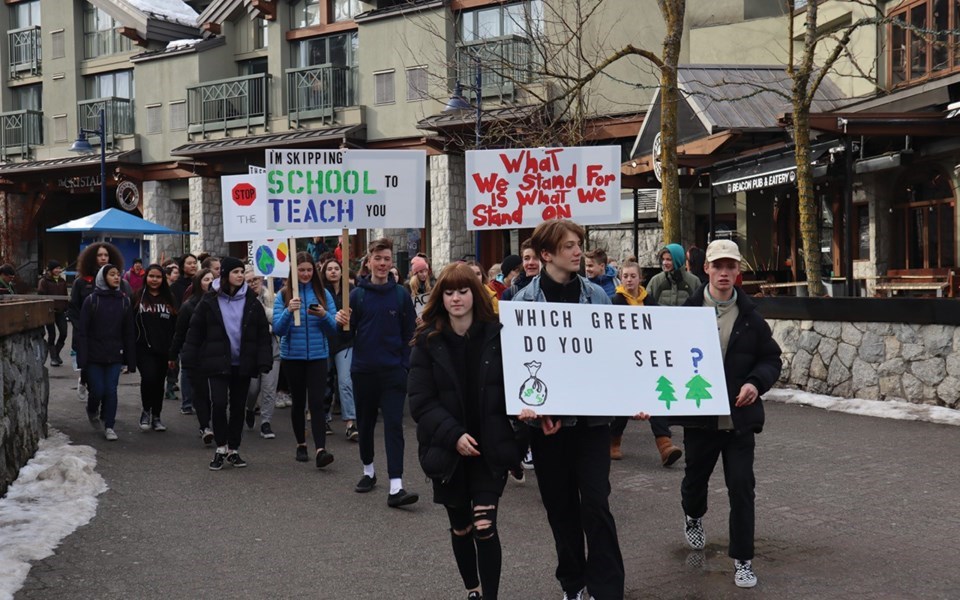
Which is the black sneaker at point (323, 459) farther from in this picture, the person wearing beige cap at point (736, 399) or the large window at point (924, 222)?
the large window at point (924, 222)

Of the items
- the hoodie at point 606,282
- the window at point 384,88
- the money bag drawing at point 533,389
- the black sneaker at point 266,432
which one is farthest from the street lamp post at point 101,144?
the money bag drawing at point 533,389

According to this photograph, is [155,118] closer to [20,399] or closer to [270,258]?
[270,258]

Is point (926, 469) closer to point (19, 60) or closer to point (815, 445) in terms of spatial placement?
point (815, 445)

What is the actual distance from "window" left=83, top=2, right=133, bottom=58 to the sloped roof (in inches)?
871

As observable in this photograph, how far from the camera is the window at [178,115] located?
3334 cm

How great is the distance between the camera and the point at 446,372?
5.12 metres

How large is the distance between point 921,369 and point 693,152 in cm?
912

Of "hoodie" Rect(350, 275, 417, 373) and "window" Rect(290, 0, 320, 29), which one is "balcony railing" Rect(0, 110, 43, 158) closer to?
"window" Rect(290, 0, 320, 29)

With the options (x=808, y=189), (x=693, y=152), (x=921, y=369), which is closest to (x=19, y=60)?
(x=693, y=152)

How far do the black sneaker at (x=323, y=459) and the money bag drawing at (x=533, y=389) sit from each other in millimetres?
4502

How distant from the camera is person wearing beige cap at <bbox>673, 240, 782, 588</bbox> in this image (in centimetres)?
561

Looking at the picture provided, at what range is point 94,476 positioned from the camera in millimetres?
8789

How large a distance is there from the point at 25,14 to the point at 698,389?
39.3 metres

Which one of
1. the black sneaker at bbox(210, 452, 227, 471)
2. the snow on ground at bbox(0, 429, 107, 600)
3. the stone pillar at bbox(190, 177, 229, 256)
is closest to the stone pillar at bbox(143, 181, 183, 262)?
the stone pillar at bbox(190, 177, 229, 256)
